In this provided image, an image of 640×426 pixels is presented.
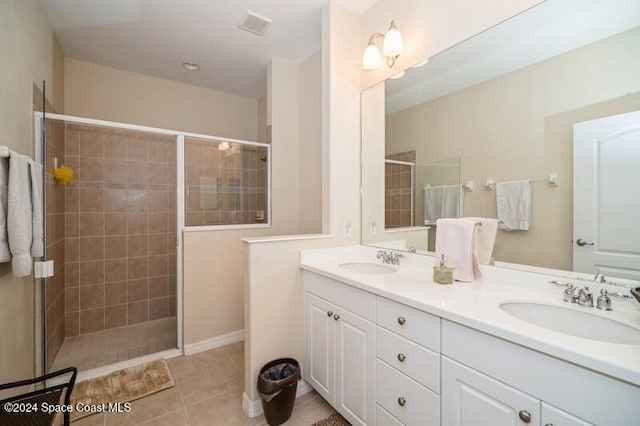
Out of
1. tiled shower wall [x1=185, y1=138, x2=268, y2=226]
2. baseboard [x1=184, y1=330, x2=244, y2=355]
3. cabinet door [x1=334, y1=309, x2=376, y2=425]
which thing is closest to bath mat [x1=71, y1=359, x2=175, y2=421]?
baseboard [x1=184, y1=330, x2=244, y2=355]

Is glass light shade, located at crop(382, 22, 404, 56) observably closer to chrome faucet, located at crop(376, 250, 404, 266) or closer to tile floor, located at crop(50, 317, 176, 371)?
chrome faucet, located at crop(376, 250, 404, 266)

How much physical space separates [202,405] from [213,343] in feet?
2.53

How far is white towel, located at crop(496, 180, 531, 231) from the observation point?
135 centimetres

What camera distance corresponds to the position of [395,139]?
2.02m

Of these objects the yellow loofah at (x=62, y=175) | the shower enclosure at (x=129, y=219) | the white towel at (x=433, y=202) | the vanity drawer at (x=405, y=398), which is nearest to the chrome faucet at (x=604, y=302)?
the vanity drawer at (x=405, y=398)

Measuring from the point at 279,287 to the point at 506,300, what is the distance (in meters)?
1.25

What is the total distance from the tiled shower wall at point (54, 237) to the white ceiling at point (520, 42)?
8.57 feet

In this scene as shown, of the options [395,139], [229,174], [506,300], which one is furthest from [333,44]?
[506,300]

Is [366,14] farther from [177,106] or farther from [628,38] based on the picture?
[177,106]

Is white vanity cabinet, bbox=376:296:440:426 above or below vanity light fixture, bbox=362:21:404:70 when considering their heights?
below

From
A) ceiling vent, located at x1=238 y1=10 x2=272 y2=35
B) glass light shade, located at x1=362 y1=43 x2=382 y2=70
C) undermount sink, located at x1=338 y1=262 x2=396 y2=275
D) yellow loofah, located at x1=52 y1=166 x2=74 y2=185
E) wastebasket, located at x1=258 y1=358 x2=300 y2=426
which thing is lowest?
wastebasket, located at x1=258 y1=358 x2=300 y2=426

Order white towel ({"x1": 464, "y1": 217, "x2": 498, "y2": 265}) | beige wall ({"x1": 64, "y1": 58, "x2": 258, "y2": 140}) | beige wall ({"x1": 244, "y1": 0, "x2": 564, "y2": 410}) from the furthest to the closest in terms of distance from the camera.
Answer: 1. beige wall ({"x1": 64, "y1": 58, "x2": 258, "y2": 140})
2. beige wall ({"x1": 244, "y1": 0, "x2": 564, "y2": 410})
3. white towel ({"x1": 464, "y1": 217, "x2": 498, "y2": 265})

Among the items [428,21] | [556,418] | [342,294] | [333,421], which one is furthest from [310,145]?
[556,418]

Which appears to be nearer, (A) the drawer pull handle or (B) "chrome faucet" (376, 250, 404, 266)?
(A) the drawer pull handle
